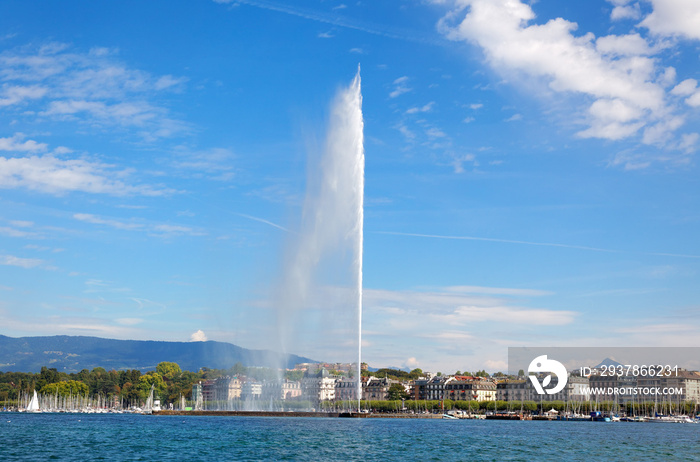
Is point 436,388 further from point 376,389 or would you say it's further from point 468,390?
point 376,389

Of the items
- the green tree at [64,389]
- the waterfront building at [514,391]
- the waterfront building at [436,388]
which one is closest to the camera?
the waterfront building at [514,391]

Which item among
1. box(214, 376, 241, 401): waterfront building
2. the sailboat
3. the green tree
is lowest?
the sailboat

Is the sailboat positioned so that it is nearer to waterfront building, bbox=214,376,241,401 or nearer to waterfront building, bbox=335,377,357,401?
waterfront building, bbox=214,376,241,401

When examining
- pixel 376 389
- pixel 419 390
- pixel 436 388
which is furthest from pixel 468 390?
pixel 376 389

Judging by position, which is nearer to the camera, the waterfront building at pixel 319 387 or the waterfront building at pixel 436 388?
the waterfront building at pixel 319 387

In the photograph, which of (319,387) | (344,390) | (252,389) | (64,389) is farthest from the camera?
(64,389)

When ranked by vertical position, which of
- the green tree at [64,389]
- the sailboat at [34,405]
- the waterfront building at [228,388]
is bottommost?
the sailboat at [34,405]

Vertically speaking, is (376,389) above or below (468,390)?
below

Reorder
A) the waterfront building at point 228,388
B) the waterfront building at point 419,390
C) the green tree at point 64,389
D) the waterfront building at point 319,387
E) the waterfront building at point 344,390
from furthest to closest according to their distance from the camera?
the green tree at point 64,389 → the waterfront building at point 419,390 → the waterfront building at point 344,390 → the waterfront building at point 228,388 → the waterfront building at point 319,387

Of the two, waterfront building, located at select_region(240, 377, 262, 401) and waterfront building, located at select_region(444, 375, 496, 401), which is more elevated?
waterfront building, located at select_region(240, 377, 262, 401)

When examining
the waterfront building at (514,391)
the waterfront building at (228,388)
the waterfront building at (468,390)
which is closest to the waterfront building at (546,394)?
the waterfront building at (514,391)

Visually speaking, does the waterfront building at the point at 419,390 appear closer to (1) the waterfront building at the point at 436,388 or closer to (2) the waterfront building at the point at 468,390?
(1) the waterfront building at the point at 436,388

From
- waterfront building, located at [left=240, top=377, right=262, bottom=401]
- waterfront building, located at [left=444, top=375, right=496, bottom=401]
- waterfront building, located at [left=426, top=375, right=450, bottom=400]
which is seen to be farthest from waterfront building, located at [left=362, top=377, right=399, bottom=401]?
waterfront building, located at [left=240, top=377, right=262, bottom=401]

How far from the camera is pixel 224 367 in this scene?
153 metres
